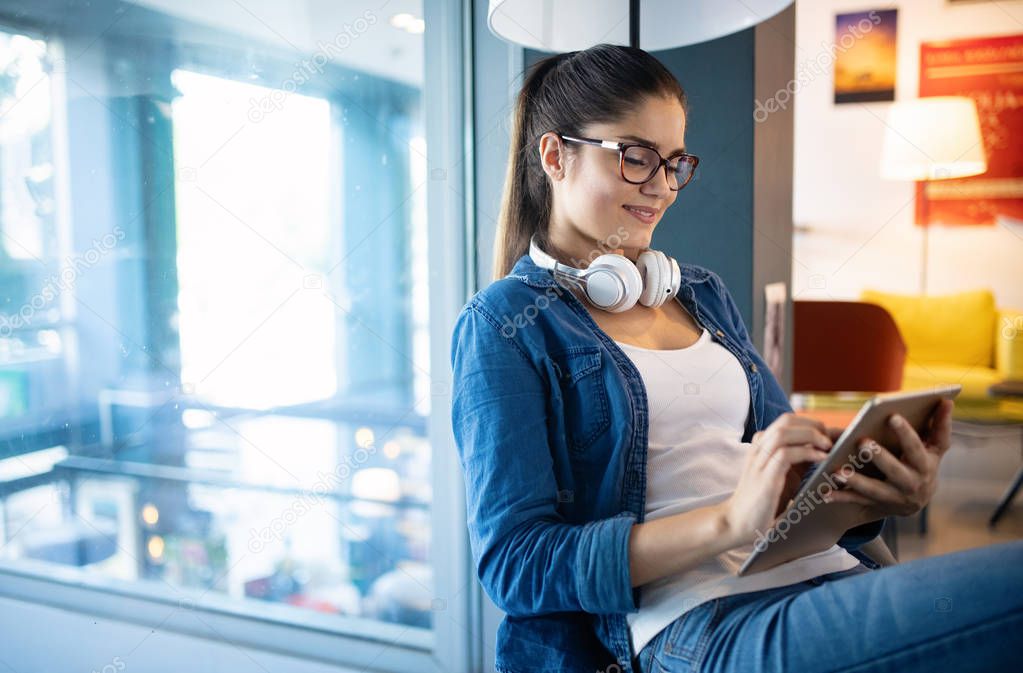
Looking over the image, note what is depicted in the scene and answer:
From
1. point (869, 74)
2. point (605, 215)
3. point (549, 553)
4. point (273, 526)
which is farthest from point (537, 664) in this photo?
point (869, 74)

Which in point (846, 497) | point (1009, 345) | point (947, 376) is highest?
point (846, 497)

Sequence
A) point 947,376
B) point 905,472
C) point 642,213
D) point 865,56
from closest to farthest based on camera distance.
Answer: point 905,472 < point 642,213 < point 947,376 < point 865,56

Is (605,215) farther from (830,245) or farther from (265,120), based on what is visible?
(830,245)

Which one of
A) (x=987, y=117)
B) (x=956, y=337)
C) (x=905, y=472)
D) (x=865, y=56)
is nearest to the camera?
(x=905, y=472)

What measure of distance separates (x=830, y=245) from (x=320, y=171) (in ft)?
14.0

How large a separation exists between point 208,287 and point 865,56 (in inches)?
187

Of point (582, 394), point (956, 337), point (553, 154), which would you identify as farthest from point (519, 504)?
point (956, 337)

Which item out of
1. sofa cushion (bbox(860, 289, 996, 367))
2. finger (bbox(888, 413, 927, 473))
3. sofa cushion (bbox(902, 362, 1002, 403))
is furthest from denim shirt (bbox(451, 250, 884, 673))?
sofa cushion (bbox(860, 289, 996, 367))

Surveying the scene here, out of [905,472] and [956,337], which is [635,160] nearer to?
[905,472]

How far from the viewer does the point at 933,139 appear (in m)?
4.12

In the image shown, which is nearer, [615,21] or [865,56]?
→ [615,21]

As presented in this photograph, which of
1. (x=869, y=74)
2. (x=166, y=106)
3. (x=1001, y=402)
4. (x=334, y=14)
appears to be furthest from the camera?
(x=869, y=74)

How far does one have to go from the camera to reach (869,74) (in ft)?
16.6

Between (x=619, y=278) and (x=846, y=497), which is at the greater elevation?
(x=619, y=278)
